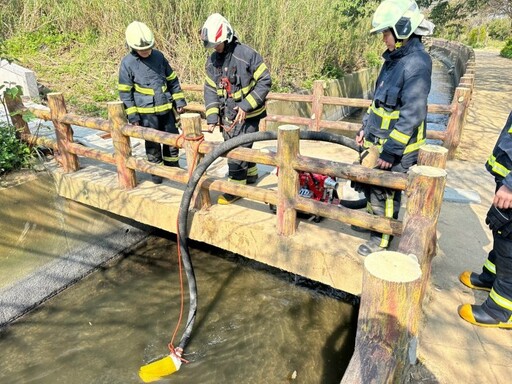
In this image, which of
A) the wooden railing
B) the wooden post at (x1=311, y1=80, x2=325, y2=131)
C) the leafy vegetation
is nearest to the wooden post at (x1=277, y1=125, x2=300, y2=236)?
the wooden railing

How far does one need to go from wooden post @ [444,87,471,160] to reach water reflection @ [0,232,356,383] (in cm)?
296

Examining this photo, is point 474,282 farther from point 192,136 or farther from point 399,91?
point 192,136

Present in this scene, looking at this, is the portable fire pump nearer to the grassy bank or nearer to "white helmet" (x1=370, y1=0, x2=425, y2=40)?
"white helmet" (x1=370, y1=0, x2=425, y2=40)

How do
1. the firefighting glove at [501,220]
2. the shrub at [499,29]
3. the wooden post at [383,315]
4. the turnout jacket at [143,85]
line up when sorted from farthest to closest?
1. the shrub at [499,29]
2. the turnout jacket at [143,85]
3. the firefighting glove at [501,220]
4. the wooden post at [383,315]

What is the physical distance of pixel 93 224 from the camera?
15.1 ft

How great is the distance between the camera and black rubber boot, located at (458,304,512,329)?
7.77ft

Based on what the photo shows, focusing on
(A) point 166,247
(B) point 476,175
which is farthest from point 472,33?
(A) point 166,247

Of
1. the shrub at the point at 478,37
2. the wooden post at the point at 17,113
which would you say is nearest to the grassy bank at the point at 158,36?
the wooden post at the point at 17,113

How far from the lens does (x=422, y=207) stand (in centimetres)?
225

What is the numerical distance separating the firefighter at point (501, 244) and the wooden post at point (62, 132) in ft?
13.4

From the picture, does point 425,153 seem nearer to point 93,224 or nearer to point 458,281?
point 458,281

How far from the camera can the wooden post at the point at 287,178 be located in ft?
9.13

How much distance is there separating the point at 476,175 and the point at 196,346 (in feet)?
13.4

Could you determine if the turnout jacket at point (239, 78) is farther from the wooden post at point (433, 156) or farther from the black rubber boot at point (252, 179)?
the wooden post at point (433, 156)
